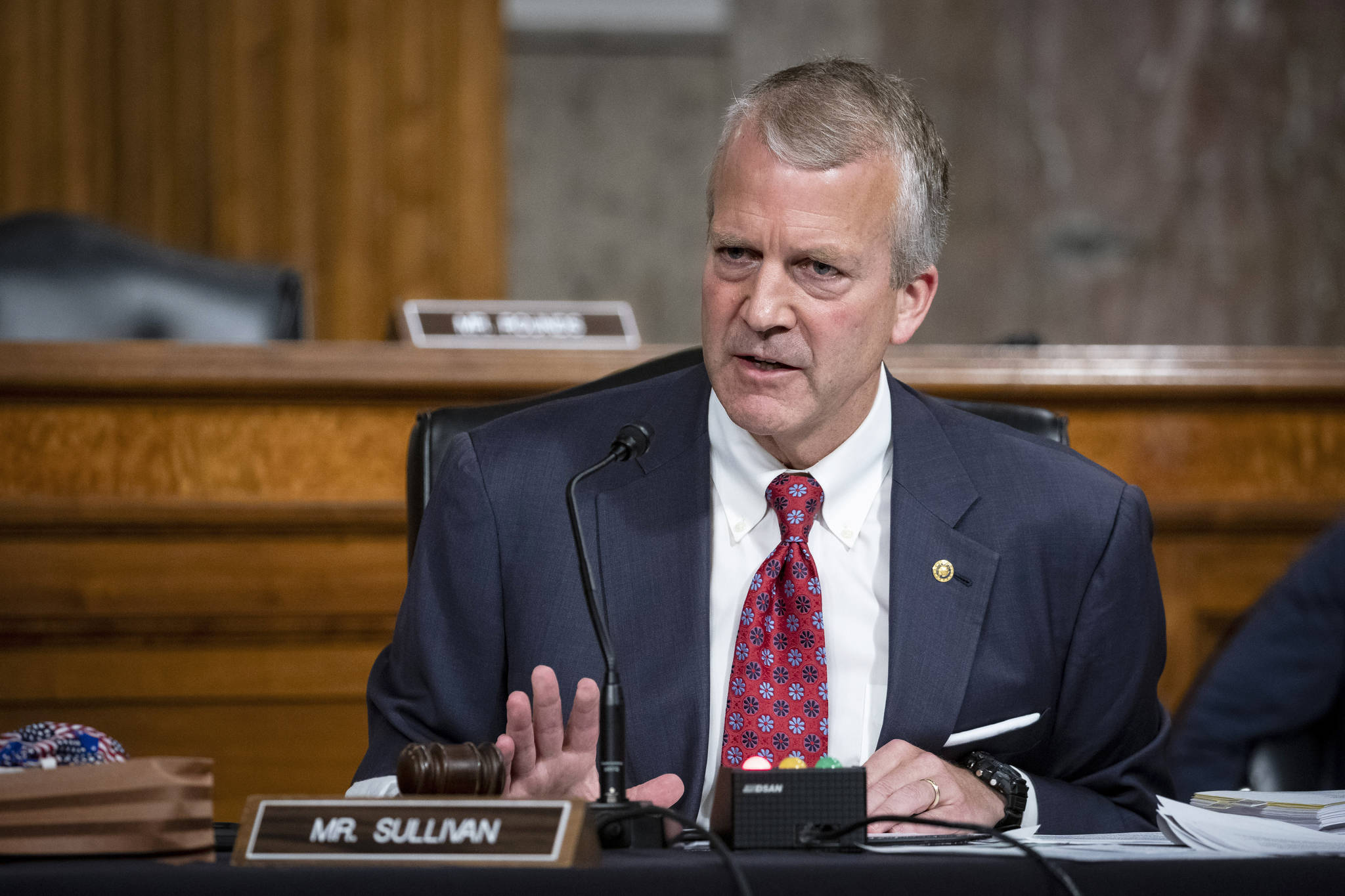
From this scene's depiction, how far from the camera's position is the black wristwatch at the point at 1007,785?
3.90 feet

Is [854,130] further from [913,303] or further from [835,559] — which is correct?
[835,559]

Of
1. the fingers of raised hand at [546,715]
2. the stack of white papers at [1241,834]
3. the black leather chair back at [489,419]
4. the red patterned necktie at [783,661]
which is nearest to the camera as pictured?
the stack of white papers at [1241,834]

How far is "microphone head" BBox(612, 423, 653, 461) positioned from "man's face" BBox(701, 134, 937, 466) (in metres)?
0.24

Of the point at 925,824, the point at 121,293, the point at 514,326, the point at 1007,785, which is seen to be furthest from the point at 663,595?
the point at 121,293

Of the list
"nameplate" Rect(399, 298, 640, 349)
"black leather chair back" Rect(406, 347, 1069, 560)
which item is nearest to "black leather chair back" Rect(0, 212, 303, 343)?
"nameplate" Rect(399, 298, 640, 349)

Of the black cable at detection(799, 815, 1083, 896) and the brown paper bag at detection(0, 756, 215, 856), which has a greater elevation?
the brown paper bag at detection(0, 756, 215, 856)

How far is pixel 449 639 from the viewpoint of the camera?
130 centimetres

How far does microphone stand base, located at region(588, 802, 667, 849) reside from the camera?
88 centimetres

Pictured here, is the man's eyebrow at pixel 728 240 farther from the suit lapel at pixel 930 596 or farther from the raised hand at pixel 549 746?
the raised hand at pixel 549 746

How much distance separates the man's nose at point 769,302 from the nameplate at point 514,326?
826mm

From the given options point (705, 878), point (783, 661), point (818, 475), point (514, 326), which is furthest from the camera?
point (514, 326)

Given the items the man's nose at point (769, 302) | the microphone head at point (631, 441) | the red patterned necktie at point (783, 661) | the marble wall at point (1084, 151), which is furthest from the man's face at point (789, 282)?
the marble wall at point (1084, 151)

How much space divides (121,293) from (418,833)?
6.81 ft

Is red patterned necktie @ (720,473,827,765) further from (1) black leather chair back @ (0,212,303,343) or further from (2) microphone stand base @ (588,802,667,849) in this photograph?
(1) black leather chair back @ (0,212,303,343)
